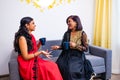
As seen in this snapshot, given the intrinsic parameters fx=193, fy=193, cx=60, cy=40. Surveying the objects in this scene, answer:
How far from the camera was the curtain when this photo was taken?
4013mm

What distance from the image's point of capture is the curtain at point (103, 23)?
158 inches

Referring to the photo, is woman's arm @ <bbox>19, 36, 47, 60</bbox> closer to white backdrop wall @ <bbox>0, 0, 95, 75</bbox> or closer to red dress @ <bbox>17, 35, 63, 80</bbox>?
red dress @ <bbox>17, 35, 63, 80</bbox>

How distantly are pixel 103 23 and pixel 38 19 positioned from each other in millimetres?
1357

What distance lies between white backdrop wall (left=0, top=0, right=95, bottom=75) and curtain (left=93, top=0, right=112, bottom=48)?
20 cm

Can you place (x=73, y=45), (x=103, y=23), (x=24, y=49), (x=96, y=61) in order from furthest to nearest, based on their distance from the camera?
(x=103, y=23) → (x=96, y=61) → (x=73, y=45) → (x=24, y=49)

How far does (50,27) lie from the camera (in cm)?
401

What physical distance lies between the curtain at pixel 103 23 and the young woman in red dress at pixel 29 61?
5.82ft

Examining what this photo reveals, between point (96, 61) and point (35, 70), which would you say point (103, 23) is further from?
point (35, 70)

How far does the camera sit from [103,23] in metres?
4.04

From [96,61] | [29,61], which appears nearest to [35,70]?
[29,61]

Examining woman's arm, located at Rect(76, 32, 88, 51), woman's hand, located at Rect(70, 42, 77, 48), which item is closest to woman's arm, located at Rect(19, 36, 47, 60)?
woman's hand, located at Rect(70, 42, 77, 48)

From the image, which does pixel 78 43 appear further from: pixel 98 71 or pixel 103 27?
pixel 103 27

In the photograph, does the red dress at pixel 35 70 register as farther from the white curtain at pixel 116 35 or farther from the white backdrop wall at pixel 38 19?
the white curtain at pixel 116 35

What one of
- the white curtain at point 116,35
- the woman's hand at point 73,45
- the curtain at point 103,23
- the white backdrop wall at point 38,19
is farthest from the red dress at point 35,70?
the white curtain at point 116,35
